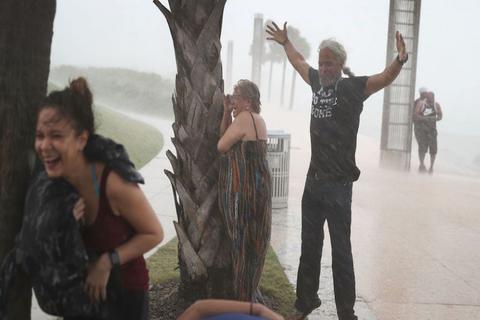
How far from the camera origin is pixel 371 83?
3.16 meters

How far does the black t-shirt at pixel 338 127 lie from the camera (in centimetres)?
321

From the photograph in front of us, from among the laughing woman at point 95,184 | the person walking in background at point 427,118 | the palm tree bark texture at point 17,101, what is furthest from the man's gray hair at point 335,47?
the person walking in background at point 427,118

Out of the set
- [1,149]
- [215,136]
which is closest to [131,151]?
[215,136]

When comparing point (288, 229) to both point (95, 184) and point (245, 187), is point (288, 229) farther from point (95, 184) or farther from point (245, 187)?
point (95, 184)

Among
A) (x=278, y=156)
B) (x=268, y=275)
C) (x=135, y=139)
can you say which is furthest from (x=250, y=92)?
(x=135, y=139)

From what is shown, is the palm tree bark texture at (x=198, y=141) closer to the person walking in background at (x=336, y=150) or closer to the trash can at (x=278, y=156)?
the person walking in background at (x=336, y=150)

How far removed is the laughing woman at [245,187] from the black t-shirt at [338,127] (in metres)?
0.36

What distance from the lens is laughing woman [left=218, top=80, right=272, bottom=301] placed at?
A: 327 centimetres

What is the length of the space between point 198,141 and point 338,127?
0.93m

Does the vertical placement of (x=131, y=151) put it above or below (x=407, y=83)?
below

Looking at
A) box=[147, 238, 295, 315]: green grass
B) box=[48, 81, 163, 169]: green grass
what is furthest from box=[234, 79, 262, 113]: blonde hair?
box=[48, 81, 163, 169]: green grass

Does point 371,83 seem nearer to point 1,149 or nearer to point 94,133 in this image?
point 94,133

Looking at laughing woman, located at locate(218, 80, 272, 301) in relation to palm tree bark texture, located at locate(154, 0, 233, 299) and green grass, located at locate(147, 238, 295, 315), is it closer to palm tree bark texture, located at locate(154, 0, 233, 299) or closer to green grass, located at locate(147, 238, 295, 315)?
palm tree bark texture, located at locate(154, 0, 233, 299)

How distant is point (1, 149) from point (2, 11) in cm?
53
